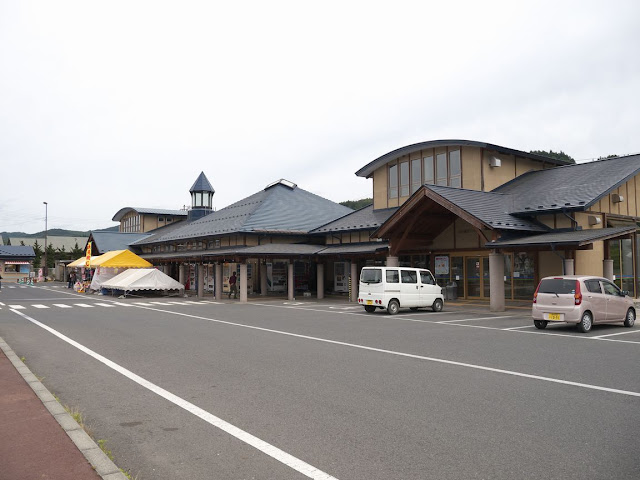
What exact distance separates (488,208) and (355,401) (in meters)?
17.1

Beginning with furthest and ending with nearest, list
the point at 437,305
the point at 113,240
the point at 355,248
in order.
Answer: the point at 113,240 < the point at 355,248 < the point at 437,305

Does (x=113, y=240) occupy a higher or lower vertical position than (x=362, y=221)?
higher

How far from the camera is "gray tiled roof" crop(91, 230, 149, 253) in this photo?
177ft

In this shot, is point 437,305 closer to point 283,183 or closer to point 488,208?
point 488,208

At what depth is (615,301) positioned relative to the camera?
48.8ft

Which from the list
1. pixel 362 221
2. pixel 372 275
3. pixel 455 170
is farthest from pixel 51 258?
pixel 372 275

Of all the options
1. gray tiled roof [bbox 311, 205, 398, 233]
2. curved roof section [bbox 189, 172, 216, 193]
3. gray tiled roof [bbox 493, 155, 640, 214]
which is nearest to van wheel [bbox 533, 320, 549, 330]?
gray tiled roof [bbox 493, 155, 640, 214]

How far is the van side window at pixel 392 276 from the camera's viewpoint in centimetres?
1970

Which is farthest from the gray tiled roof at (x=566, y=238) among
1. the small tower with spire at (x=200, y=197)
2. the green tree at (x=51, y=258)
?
the green tree at (x=51, y=258)

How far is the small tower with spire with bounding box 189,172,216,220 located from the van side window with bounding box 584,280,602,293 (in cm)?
4390

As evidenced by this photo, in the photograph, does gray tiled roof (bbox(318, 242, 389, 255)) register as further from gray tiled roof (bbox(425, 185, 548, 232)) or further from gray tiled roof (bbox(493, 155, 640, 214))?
gray tiled roof (bbox(493, 155, 640, 214))

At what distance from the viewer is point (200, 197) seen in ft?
177

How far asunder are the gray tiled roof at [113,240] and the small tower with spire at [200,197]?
303 inches

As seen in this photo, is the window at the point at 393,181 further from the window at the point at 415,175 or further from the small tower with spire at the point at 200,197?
the small tower with spire at the point at 200,197
